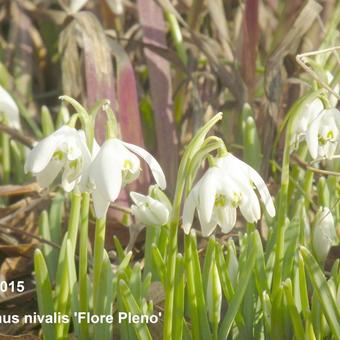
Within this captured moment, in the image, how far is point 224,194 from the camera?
4.59 ft

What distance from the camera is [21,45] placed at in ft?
10.0

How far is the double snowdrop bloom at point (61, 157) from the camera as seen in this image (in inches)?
57.4

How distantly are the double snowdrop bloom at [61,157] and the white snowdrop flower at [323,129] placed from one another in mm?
417

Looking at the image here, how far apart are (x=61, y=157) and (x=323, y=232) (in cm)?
55

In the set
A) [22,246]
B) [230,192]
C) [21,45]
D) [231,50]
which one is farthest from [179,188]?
[21,45]

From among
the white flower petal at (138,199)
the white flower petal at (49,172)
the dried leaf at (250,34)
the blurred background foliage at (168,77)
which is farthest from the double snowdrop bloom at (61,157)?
the dried leaf at (250,34)

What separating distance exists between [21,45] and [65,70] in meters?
0.57

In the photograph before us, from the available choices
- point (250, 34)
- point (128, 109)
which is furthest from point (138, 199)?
point (250, 34)

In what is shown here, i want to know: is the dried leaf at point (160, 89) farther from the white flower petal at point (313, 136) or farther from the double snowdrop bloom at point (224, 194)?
the double snowdrop bloom at point (224, 194)

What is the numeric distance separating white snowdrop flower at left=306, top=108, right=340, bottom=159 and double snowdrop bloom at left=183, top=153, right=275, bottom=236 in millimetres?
208

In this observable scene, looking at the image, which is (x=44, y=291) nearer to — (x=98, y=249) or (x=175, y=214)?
(x=98, y=249)

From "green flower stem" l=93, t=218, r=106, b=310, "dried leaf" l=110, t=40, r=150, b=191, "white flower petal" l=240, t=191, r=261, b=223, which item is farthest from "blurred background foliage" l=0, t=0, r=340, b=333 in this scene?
"white flower petal" l=240, t=191, r=261, b=223

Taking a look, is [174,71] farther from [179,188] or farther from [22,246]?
[179,188]

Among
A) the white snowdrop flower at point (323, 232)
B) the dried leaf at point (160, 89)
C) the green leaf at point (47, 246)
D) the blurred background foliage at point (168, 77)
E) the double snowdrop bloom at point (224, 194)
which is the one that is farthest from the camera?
the dried leaf at point (160, 89)
